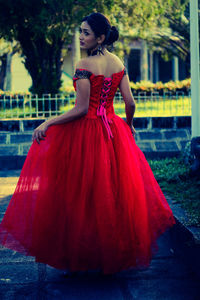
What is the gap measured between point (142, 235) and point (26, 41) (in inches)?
380

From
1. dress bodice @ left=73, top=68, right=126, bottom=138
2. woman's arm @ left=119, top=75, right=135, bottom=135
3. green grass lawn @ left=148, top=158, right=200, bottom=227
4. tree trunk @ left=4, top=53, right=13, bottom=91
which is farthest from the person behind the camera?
tree trunk @ left=4, top=53, right=13, bottom=91

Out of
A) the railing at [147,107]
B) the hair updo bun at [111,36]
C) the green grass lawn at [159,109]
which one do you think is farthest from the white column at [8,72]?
the hair updo bun at [111,36]

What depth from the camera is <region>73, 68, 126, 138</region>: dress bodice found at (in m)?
2.99

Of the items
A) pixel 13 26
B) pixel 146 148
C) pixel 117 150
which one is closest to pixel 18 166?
pixel 146 148

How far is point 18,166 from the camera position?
8.26m

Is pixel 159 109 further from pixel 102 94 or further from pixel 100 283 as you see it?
pixel 100 283

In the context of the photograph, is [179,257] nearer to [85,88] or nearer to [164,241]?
[164,241]

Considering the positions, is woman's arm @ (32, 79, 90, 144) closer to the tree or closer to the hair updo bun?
the hair updo bun

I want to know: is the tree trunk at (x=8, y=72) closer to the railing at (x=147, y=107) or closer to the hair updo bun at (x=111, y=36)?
the railing at (x=147, y=107)

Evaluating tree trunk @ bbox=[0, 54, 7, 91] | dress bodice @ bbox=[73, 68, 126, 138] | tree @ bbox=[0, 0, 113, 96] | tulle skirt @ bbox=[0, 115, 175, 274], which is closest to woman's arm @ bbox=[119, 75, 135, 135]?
A: dress bodice @ bbox=[73, 68, 126, 138]

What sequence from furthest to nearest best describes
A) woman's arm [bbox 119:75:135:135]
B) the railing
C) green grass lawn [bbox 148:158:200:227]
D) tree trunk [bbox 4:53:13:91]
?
1. tree trunk [bbox 4:53:13:91]
2. the railing
3. green grass lawn [bbox 148:158:200:227]
4. woman's arm [bbox 119:75:135:135]

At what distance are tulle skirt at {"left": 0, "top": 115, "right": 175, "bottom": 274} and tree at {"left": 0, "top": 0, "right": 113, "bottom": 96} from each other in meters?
8.09

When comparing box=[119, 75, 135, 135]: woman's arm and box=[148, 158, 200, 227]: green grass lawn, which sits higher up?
box=[119, 75, 135, 135]: woman's arm

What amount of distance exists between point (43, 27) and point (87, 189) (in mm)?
8434
